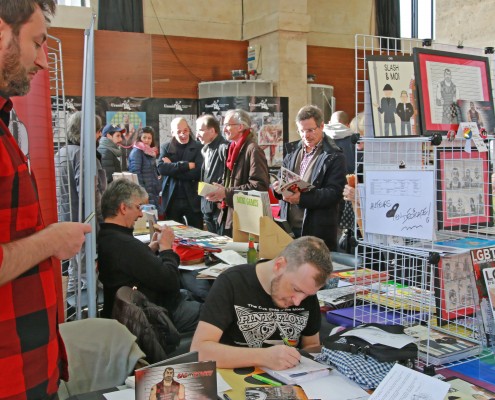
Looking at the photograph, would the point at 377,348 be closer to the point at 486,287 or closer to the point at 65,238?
the point at 486,287

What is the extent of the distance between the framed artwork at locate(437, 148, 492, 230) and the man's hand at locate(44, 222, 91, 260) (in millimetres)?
1231

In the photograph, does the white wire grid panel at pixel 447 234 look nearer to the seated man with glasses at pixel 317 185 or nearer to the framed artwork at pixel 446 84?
the framed artwork at pixel 446 84

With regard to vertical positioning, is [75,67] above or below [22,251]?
above

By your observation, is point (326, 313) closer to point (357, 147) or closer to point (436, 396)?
point (357, 147)

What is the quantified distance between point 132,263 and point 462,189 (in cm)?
157

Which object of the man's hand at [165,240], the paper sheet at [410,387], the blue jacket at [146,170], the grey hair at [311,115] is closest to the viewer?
the paper sheet at [410,387]

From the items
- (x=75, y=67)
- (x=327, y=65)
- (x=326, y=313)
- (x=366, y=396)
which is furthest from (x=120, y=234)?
(x=327, y=65)


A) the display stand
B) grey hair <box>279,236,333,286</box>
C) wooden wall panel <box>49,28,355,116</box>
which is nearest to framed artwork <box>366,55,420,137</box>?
→ grey hair <box>279,236,333,286</box>

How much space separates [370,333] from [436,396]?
353 millimetres

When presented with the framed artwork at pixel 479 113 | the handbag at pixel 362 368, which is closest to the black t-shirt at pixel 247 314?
the handbag at pixel 362 368

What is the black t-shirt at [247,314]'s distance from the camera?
207cm

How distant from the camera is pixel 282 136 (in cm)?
875

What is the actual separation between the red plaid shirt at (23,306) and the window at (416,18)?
1157 cm

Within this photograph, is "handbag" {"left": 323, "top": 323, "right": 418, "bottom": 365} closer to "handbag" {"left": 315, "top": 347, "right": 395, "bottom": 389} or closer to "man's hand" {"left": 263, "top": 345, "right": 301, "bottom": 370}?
"handbag" {"left": 315, "top": 347, "right": 395, "bottom": 389}
